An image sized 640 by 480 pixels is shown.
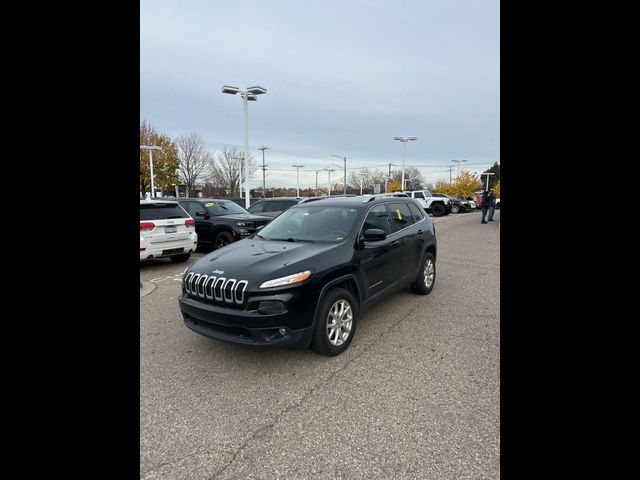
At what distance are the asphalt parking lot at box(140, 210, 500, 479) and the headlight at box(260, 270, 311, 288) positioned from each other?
849mm

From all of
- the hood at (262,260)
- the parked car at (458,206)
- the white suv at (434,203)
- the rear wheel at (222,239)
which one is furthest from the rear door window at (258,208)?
the parked car at (458,206)

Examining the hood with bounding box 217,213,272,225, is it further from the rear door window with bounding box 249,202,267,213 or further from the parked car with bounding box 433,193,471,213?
the parked car with bounding box 433,193,471,213

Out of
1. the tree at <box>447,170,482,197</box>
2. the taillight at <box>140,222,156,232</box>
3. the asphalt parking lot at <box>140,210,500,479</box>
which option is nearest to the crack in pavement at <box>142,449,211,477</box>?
the asphalt parking lot at <box>140,210,500,479</box>

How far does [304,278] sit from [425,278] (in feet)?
9.86

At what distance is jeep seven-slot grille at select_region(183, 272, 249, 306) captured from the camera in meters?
3.21

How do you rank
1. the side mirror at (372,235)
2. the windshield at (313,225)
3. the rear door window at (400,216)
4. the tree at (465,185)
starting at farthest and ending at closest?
the tree at (465,185) < the rear door window at (400,216) < the windshield at (313,225) < the side mirror at (372,235)

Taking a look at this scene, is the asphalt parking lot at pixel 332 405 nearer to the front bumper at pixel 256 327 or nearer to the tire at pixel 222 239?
the front bumper at pixel 256 327

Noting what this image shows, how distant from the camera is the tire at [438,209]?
1090 inches

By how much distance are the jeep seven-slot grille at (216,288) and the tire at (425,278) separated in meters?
3.18

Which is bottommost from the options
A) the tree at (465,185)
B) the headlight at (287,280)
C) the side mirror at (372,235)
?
the headlight at (287,280)
